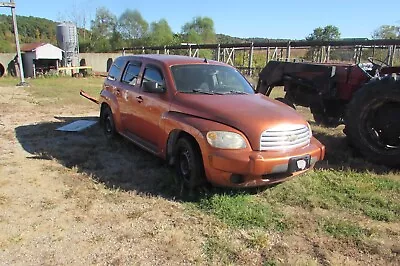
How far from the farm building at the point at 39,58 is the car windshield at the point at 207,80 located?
75.3 ft

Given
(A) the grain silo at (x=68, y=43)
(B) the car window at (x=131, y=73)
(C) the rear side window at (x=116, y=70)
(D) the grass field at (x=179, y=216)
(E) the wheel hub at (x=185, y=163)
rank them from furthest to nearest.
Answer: (A) the grain silo at (x=68, y=43)
(C) the rear side window at (x=116, y=70)
(B) the car window at (x=131, y=73)
(E) the wheel hub at (x=185, y=163)
(D) the grass field at (x=179, y=216)

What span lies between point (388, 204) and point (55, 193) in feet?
12.8

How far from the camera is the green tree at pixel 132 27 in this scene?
5209cm

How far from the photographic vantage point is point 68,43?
94.3 feet

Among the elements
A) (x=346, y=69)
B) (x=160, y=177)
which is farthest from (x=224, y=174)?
(x=346, y=69)

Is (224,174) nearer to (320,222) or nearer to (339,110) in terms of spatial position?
(320,222)

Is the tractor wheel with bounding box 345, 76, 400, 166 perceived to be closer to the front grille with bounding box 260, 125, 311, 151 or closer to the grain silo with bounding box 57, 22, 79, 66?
the front grille with bounding box 260, 125, 311, 151

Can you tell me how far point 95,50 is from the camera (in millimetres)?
47906

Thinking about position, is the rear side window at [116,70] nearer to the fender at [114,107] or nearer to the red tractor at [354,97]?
the fender at [114,107]

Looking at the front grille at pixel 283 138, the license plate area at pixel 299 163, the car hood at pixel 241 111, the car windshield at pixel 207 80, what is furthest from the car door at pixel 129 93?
the license plate area at pixel 299 163

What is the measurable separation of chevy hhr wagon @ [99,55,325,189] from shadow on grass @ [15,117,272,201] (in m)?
0.30

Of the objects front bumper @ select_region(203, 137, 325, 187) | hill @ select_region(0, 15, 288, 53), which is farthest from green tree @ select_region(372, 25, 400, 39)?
front bumper @ select_region(203, 137, 325, 187)

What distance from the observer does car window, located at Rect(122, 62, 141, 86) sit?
5.37 m

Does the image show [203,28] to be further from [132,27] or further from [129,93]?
[129,93]
